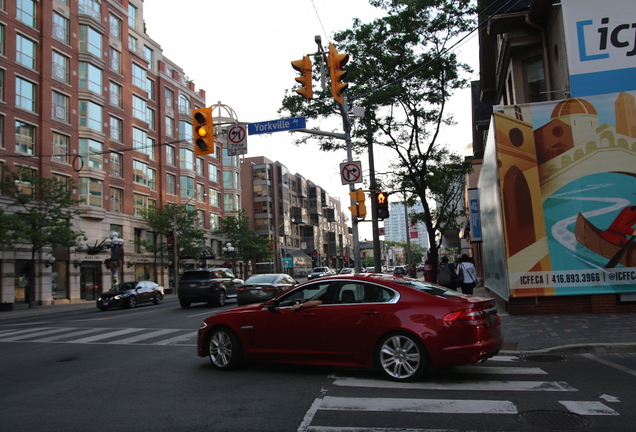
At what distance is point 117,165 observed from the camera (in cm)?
4253

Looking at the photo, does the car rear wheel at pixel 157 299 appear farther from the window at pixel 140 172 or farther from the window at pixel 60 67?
the window at pixel 140 172

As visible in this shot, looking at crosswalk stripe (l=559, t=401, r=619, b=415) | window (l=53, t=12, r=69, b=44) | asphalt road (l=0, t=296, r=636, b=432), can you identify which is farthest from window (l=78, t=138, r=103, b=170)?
crosswalk stripe (l=559, t=401, r=619, b=415)

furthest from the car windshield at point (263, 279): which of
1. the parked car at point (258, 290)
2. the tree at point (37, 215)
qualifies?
the tree at point (37, 215)

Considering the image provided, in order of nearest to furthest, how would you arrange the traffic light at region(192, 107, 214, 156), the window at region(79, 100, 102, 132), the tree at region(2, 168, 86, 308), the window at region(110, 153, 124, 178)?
1. the traffic light at region(192, 107, 214, 156)
2. the tree at region(2, 168, 86, 308)
3. the window at region(79, 100, 102, 132)
4. the window at region(110, 153, 124, 178)

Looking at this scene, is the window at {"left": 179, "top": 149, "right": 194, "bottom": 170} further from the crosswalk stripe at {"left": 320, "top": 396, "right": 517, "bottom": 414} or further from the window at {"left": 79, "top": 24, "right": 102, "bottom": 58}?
the crosswalk stripe at {"left": 320, "top": 396, "right": 517, "bottom": 414}

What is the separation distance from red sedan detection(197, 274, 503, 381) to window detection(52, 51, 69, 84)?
113ft

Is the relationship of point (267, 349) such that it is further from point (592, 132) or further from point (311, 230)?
point (311, 230)

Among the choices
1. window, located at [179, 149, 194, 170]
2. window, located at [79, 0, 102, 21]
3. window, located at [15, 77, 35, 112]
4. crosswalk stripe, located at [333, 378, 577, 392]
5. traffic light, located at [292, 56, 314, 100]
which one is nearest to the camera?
crosswalk stripe, located at [333, 378, 577, 392]

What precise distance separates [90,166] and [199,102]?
22.5 meters

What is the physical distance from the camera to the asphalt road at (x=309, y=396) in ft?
16.6

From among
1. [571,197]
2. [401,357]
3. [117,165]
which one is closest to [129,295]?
[117,165]

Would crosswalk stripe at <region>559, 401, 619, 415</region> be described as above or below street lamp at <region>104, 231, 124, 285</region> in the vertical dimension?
below

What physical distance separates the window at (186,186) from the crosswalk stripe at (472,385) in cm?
4855

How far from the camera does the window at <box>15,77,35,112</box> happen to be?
3288 cm
